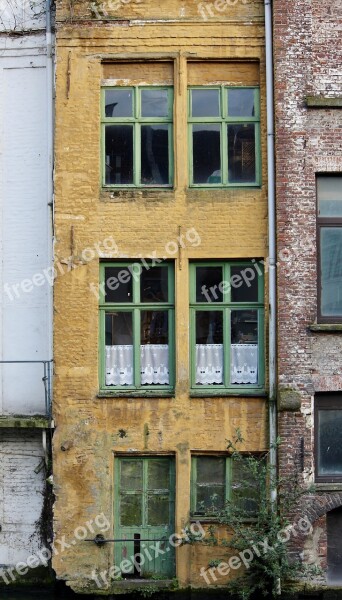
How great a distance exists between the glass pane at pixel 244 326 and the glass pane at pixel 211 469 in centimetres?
191

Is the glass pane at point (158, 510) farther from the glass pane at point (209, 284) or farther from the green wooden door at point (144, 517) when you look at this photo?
the glass pane at point (209, 284)

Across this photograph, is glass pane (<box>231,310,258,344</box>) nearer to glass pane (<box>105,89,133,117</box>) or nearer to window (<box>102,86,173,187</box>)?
window (<box>102,86,173,187</box>)

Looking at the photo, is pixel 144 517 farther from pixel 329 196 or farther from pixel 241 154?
pixel 241 154

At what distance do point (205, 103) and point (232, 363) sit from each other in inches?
168

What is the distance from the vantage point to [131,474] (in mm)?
13938

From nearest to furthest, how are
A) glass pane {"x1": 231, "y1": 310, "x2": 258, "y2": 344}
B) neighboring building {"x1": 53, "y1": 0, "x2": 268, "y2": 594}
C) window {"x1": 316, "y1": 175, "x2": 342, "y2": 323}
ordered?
neighboring building {"x1": 53, "y1": 0, "x2": 268, "y2": 594}, window {"x1": 316, "y1": 175, "x2": 342, "y2": 323}, glass pane {"x1": 231, "y1": 310, "x2": 258, "y2": 344}

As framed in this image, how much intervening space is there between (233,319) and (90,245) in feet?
8.51

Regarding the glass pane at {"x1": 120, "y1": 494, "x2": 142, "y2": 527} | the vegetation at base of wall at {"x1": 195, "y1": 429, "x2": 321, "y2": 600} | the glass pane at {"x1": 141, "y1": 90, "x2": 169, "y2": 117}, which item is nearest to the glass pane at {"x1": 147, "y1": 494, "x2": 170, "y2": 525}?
the glass pane at {"x1": 120, "y1": 494, "x2": 142, "y2": 527}

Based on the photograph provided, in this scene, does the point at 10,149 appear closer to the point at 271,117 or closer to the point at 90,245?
the point at 90,245

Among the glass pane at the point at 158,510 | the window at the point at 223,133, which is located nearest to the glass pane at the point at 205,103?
the window at the point at 223,133

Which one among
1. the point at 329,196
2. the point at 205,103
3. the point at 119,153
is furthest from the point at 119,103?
the point at 329,196

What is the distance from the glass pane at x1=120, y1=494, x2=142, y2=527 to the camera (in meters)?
13.8

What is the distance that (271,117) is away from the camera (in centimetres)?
1395

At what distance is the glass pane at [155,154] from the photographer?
14258 mm
